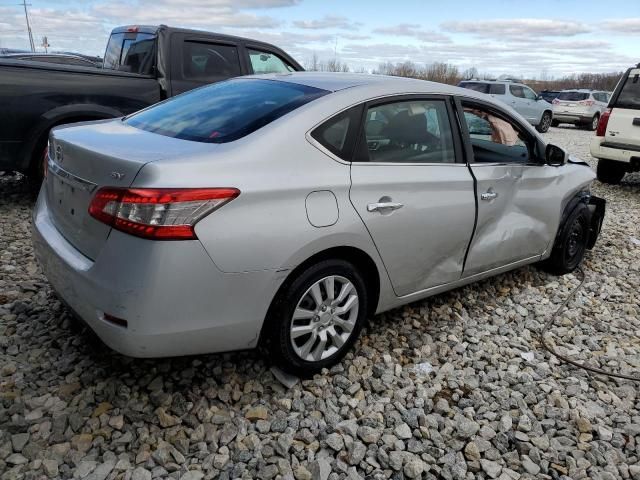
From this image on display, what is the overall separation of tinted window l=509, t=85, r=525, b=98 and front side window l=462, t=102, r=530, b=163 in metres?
15.9

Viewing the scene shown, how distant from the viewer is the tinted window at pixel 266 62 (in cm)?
661

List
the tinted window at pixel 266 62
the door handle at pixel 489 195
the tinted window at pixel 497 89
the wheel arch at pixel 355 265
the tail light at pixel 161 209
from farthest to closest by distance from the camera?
the tinted window at pixel 497 89 → the tinted window at pixel 266 62 → the door handle at pixel 489 195 → the wheel arch at pixel 355 265 → the tail light at pixel 161 209

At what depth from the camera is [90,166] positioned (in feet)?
7.79

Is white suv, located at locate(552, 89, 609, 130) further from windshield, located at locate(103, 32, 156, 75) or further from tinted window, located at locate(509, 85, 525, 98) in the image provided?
windshield, located at locate(103, 32, 156, 75)

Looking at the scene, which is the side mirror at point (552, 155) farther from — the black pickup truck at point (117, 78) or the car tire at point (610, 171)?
the car tire at point (610, 171)

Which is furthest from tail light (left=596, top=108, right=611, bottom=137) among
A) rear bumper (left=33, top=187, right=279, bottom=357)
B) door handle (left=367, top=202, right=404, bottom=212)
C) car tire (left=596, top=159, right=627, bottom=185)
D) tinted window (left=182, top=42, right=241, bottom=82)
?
rear bumper (left=33, top=187, right=279, bottom=357)

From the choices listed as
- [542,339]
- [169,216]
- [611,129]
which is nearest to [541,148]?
[542,339]

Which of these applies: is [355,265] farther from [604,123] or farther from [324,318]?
[604,123]

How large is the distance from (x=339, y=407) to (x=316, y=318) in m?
0.45

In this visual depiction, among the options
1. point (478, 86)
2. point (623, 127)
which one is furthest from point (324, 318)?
point (478, 86)

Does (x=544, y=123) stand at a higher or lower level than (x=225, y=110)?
lower

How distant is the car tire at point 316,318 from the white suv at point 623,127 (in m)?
6.37

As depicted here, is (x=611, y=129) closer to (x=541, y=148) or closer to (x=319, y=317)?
(x=541, y=148)

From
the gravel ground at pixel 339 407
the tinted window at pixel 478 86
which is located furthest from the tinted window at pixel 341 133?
the tinted window at pixel 478 86
